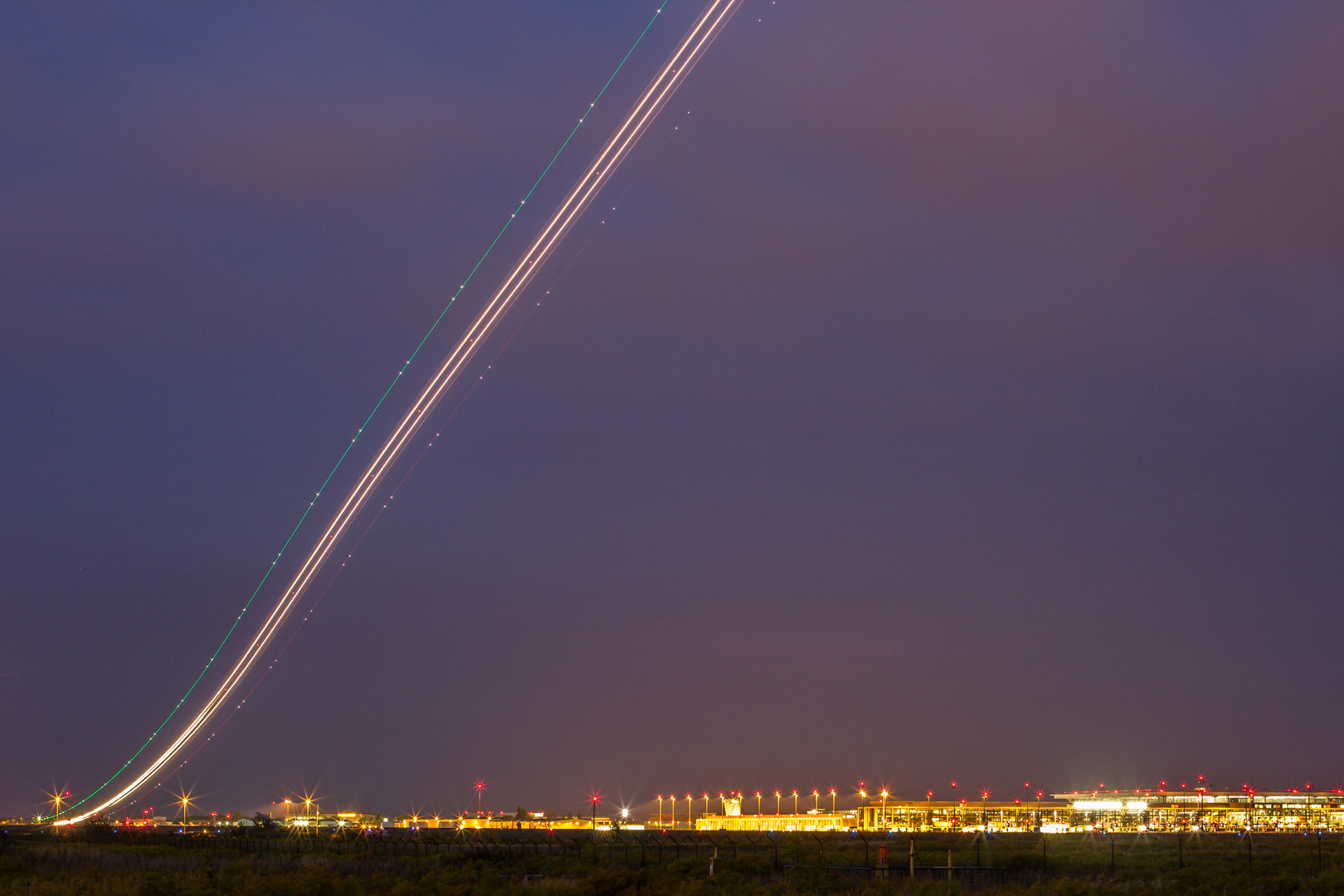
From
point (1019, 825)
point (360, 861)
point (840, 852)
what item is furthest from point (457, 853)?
point (1019, 825)

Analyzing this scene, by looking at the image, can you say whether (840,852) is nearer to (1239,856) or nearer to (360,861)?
(1239,856)

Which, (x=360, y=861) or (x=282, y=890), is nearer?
(x=282, y=890)

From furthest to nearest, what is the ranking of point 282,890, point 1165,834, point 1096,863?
point 1165,834 < point 1096,863 < point 282,890

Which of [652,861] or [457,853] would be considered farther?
[457,853]

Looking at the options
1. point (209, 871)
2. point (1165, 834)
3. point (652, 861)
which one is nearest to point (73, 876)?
point (209, 871)

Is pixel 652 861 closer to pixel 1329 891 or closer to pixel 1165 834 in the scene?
pixel 1329 891

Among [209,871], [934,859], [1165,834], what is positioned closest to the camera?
[209,871]
